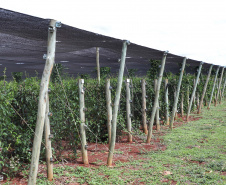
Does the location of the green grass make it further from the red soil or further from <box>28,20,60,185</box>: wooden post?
<box>28,20,60,185</box>: wooden post

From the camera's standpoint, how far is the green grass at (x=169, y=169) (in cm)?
458

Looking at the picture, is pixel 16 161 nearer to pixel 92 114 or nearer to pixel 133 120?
pixel 92 114

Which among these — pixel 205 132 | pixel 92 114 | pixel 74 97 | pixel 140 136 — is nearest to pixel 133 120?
pixel 140 136

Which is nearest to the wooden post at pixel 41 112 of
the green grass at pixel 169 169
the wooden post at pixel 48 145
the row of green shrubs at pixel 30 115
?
the row of green shrubs at pixel 30 115

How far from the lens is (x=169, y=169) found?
16.8ft

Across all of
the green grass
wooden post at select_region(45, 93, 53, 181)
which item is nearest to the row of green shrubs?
wooden post at select_region(45, 93, 53, 181)

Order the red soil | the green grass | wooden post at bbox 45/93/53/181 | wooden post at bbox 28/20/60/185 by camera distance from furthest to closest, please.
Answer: the red soil
the green grass
wooden post at bbox 45/93/53/181
wooden post at bbox 28/20/60/185

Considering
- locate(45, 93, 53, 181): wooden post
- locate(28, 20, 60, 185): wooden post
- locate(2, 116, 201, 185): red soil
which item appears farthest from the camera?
locate(2, 116, 201, 185): red soil

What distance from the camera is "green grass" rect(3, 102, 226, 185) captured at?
15.0 ft

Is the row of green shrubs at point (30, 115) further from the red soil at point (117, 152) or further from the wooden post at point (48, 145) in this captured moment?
the wooden post at point (48, 145)

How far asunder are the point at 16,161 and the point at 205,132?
6.28m

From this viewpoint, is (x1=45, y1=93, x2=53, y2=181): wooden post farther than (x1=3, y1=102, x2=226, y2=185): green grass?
No

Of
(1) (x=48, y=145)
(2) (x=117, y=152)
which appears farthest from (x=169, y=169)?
(1) (x=48, y=145)

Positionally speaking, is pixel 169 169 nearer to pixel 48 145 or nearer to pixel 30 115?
pixel 48 145
